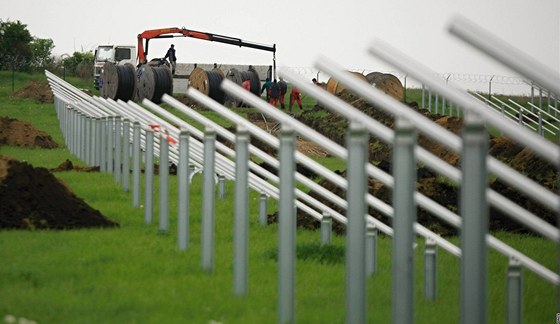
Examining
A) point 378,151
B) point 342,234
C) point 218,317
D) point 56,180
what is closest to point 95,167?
point 56,180

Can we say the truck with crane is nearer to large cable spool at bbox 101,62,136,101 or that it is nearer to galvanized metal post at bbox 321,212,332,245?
large cable spool at bbox 101,62,136,101

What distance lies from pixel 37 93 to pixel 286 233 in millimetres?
44483

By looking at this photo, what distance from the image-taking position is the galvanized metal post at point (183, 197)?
1042 centimetres

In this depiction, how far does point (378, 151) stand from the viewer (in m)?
28.5

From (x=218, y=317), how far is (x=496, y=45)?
322cm

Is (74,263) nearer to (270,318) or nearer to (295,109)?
(270,318)

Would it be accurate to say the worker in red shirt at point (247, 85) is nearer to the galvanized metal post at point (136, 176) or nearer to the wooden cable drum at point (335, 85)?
the wooden cable drum at point (335, 85)

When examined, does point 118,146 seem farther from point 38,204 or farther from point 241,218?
point 241,218

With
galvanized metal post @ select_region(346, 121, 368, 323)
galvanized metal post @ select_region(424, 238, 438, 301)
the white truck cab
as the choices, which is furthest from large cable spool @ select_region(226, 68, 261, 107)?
galvanized metal post @ select_region(346, 121, 368, 323)

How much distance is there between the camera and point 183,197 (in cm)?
1041

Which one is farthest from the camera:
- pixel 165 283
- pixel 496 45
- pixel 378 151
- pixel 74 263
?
pixel 378 151

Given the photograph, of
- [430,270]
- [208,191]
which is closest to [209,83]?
[208,191]

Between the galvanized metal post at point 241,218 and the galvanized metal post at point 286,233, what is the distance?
0.90m

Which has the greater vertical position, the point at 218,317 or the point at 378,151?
the point at 218,317
